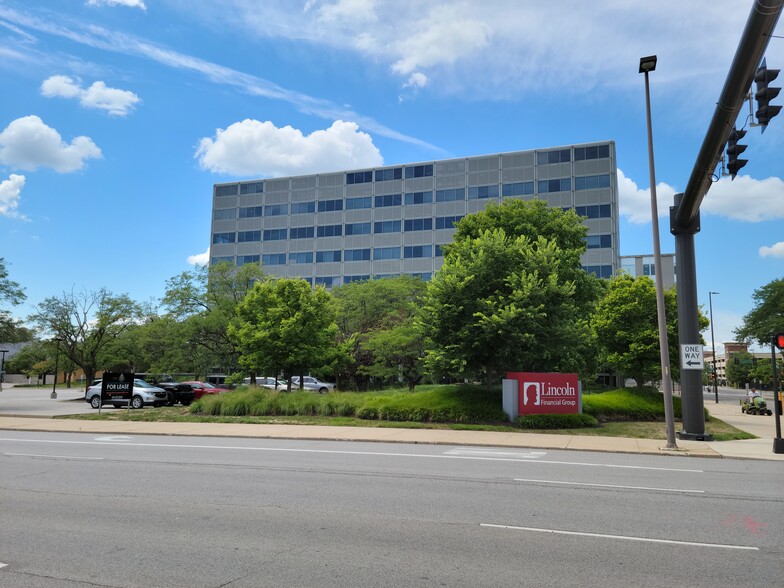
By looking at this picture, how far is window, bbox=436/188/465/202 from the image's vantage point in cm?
7519

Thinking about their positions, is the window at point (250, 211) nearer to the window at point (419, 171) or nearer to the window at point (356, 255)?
the window at point (356, 255)

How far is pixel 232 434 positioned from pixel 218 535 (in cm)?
1261

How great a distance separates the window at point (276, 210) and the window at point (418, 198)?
18.2 meters

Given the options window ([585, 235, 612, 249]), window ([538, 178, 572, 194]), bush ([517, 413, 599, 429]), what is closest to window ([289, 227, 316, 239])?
window ([538, 178, 572, 194])

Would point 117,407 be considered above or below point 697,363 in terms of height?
below

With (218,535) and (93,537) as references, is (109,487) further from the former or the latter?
(218,535)

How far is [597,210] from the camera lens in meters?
68.9

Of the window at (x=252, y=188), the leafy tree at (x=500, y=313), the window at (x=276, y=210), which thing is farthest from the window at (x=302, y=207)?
the leafy tree at (x=500, y=313)

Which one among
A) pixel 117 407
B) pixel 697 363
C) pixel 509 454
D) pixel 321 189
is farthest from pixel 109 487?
pixel 321 189

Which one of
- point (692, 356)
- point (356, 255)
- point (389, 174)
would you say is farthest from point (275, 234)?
point (692, 356)

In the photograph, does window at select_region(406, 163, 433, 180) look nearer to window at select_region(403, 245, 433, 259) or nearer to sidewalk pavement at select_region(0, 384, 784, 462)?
window at select_region(403, 245, 433, 259)

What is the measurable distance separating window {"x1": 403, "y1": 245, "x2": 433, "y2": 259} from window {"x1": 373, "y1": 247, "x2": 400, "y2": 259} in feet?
3.79

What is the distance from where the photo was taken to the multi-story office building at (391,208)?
69.3 m

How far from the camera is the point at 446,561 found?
226 inches
